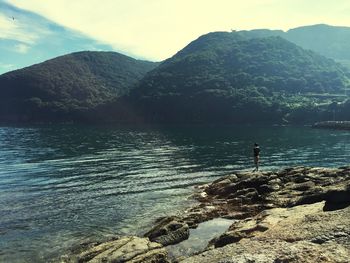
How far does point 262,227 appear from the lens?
21.4m

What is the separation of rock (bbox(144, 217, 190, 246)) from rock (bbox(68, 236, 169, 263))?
3.83ft

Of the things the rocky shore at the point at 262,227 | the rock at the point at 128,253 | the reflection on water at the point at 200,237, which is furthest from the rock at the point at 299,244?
the reflection on water at the point at 200,237

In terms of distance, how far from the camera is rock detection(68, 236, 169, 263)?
68.3 feet

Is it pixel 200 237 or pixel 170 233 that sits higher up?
pixel 170 233

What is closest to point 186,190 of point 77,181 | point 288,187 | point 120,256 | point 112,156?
point 288,187

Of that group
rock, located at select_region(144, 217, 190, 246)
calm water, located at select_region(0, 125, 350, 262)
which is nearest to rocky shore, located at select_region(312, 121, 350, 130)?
calm water, located at select_region(0, 125, 350, 262)

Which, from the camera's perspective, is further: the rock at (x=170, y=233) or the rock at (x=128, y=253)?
the rock at (x=170, y=233)

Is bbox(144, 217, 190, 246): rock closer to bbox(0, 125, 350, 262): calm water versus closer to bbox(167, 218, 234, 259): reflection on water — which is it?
bbox(167, 218, 234, 259): reflection on water

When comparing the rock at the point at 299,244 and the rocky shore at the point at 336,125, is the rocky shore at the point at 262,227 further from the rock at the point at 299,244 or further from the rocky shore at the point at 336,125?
the rocky shore at the point at 336,125

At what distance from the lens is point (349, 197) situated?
64.7 feet

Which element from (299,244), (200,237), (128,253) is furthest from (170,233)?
(299,244)

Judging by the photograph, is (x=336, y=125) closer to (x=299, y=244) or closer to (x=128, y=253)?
(x=128, y=253)

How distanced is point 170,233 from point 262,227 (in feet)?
22.3

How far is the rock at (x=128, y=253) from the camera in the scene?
68.3ft
